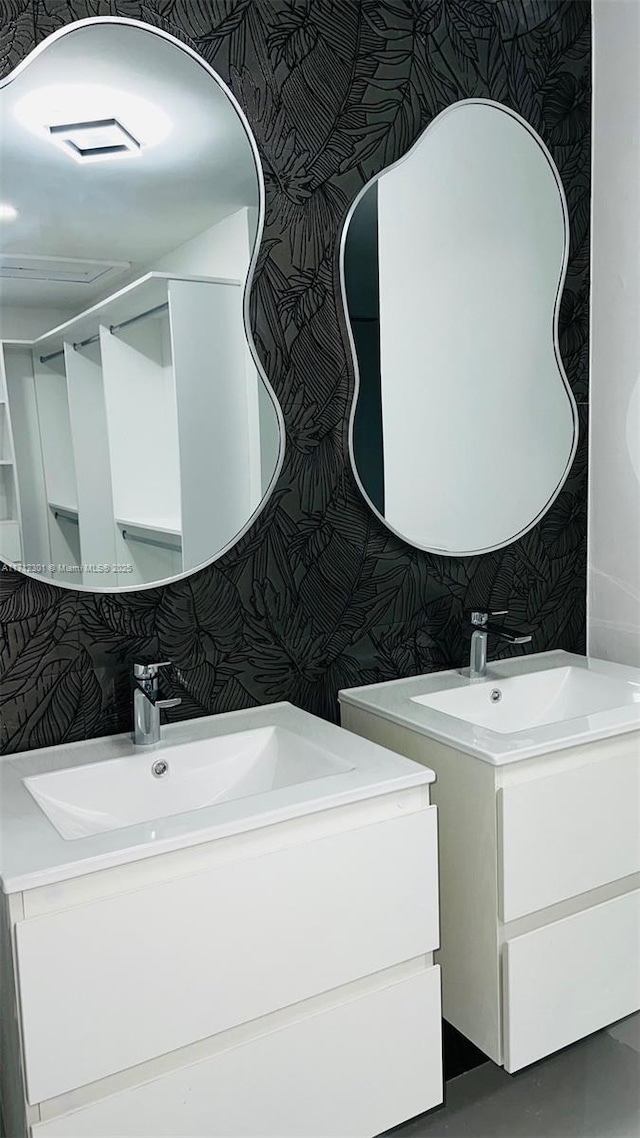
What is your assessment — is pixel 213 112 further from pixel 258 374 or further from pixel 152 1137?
pixel 152 1137

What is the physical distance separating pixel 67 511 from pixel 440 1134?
50.5 inches

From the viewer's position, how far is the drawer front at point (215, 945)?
117 centimetres

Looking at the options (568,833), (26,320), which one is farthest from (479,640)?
(26,320)

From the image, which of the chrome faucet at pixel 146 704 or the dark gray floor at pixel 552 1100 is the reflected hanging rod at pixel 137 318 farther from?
the dark gray floor at pixel 552 1100

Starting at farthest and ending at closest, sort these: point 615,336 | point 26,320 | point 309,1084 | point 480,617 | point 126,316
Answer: point 615,336
point 480,617
point 126,316
point 26,320
point 309,1084

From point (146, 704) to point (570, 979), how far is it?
923 mm

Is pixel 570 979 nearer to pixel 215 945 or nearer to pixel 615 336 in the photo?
pixel 215 945

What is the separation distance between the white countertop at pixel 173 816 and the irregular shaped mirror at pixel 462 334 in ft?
1.86

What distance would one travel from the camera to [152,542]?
1690 mm

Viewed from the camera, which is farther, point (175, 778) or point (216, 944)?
point (175, 778)

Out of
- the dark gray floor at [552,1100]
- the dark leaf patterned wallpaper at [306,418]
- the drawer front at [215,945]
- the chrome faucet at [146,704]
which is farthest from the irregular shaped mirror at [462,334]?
the dark gray floor at [552,1100]

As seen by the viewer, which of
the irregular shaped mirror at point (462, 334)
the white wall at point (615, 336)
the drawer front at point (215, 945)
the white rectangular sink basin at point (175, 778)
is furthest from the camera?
the white wall at point (615, 336)

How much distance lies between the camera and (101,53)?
60.8 inches

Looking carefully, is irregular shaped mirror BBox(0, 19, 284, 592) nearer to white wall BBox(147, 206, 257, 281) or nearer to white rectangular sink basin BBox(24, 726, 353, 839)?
white wall BBox(147, 206, 257, 281)
